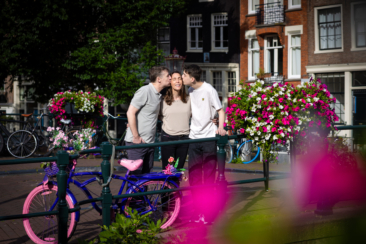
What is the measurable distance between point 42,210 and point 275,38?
22991 mm

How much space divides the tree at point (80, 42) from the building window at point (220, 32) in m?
5.92

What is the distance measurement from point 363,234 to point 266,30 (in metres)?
25.4

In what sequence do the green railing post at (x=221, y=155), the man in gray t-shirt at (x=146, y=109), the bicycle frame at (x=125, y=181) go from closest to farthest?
the bicycle frame at (x=125, y=181)
the green railing post at (x=221, y=155)
the man in gray t-shirt at (x=146, y=109)

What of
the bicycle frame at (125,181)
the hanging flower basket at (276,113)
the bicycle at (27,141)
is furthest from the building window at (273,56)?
the bicycle frame at (125,181)

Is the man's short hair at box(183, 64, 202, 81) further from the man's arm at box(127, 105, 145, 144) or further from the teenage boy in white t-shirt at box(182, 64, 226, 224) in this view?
the man's arm at box(127, 105, 145, 144)

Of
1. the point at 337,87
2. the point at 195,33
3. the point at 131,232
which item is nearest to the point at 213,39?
the point at 195,33

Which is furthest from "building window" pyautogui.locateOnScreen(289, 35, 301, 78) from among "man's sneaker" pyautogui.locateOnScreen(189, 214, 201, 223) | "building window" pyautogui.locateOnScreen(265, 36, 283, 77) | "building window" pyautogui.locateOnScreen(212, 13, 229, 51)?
"man's sneaker" pyautogui.locateOnScreen(189, 214, 201, 223)

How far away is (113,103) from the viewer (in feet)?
69.0

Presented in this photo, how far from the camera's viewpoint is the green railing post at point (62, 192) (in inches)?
134

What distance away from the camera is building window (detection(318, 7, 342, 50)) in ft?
73.5

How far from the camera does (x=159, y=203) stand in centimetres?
451

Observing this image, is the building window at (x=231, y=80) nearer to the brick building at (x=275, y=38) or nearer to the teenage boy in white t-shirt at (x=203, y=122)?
the brick building at (x=275, y=38)

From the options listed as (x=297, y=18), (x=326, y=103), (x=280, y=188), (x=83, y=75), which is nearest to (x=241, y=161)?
(x=280, y=188)

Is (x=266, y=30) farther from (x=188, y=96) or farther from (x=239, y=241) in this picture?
(x=239, y=241)
